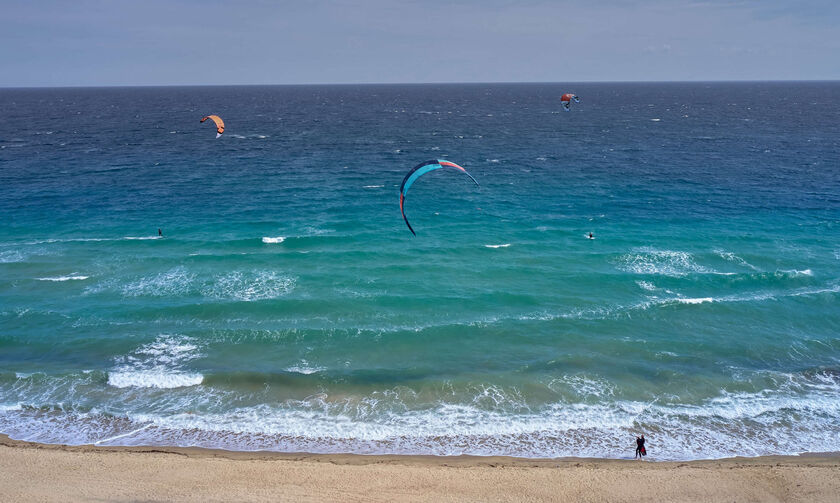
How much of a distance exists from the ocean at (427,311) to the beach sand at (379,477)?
3.59 ft

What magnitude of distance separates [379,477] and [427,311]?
1740 cm

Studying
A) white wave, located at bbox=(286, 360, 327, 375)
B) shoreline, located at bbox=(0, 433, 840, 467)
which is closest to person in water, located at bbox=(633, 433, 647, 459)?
shoreline, located at bbox=(0, 433, 840, 467)

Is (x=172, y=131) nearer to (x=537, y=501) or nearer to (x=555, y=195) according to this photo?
(x=555, y=195)

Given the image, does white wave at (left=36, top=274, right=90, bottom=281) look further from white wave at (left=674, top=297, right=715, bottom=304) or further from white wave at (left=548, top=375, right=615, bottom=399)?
white wave at (left=674, top=297, right=715, bottom=304)

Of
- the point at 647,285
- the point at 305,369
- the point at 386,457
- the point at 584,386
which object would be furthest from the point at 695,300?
the point at 305,369

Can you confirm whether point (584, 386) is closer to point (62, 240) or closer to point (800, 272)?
point (800, 272)

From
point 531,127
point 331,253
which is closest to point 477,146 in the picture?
point 531,127

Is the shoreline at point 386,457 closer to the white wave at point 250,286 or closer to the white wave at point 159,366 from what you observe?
the white wave at point 159,366

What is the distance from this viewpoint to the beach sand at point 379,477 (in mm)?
23375

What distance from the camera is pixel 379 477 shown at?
964 inches

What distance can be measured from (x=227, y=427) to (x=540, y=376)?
18.0m

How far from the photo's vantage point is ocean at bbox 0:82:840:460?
28766 mm

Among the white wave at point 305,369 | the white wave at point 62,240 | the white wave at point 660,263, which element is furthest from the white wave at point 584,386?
the white wave at point 62,240

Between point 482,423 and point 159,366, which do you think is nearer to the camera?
point 482,423
